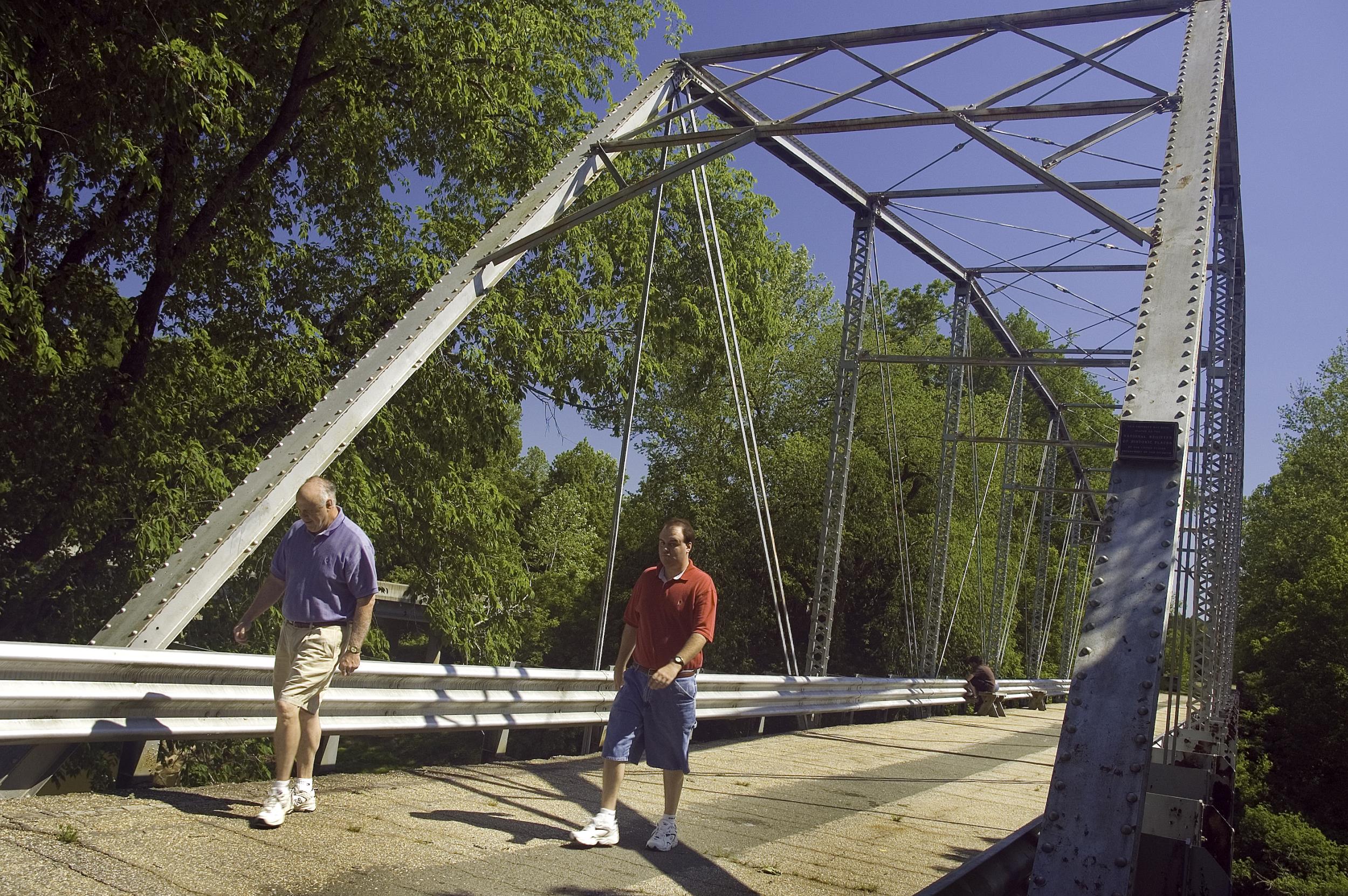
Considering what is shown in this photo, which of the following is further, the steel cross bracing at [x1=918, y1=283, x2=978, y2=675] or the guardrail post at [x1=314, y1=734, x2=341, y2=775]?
the steel cross bracing at [x1=918, y1=283, x2=978, y2=675]

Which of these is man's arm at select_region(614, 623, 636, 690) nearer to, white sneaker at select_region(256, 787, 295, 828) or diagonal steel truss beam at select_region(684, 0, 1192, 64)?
white sneaker at select_region(256, 787, 295, 828)

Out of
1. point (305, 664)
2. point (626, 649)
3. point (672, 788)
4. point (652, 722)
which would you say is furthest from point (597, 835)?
point (305, 664)

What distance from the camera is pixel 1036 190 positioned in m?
12.8

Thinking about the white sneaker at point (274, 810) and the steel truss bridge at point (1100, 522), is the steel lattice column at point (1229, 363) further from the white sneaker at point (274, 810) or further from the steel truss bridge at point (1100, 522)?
the white sneaker at point (274, 810)

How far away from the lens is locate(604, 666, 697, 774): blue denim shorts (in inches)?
221

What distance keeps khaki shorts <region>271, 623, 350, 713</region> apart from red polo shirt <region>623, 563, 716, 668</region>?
4.64 feet

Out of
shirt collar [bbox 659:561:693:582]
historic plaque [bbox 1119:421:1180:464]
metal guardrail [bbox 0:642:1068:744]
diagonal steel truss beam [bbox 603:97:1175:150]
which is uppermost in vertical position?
diagonal steel truss beam [bbox 603:97:1175:150]

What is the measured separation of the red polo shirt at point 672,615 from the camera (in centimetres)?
Result: 567

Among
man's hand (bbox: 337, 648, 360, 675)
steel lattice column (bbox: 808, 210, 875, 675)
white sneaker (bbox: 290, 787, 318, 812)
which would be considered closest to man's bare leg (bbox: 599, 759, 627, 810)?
man's hand (bbox: 337, 648, 360, 675)

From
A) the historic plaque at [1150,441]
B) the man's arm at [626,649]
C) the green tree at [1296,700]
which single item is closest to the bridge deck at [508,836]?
the man's arm at [626,649]

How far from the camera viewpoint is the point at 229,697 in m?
5.48

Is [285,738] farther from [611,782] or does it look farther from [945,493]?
[945,493]

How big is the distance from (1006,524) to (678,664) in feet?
81.5

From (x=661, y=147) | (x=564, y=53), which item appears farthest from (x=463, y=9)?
(x=661, y=147)
